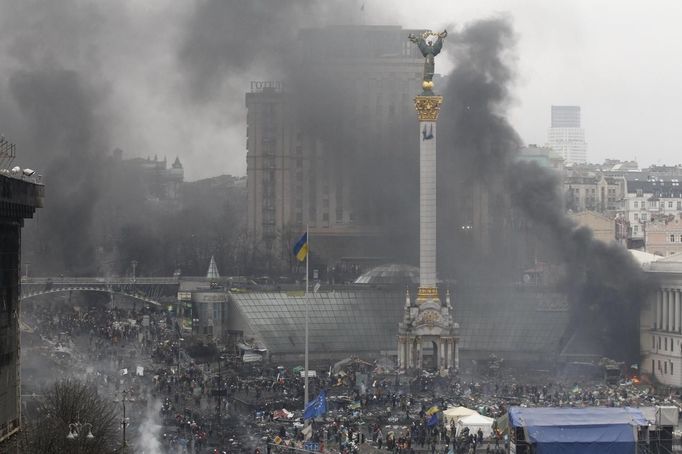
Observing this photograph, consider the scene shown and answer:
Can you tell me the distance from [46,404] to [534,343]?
55.9 meters

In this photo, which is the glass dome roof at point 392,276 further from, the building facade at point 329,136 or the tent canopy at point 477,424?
the tent canopy at point 477,424

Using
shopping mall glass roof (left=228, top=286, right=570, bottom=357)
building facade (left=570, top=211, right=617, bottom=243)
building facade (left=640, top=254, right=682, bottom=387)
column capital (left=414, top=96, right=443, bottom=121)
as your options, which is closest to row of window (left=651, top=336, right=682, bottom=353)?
building facade (left=640, top=254, right=682, bottom=387)

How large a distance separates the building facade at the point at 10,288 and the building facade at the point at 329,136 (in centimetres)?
9584

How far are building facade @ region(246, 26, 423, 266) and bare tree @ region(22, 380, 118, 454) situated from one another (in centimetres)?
8105

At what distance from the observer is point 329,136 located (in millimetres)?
137000

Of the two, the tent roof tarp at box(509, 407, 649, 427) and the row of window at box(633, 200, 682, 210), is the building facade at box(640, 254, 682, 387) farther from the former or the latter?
the row of window at box(633, 200, 682, 210)

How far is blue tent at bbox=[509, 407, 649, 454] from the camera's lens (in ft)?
158

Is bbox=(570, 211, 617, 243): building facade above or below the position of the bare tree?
above

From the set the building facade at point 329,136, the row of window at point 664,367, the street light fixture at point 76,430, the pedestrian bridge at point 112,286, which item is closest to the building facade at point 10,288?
the street light fixture at point 76,430

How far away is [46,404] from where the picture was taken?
5294cm

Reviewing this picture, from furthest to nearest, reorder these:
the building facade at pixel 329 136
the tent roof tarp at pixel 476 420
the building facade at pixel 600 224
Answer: the building facade at pixel 329 136 → the building facade at pixel 600 224 → the tent roof tarp at pixel 476 420

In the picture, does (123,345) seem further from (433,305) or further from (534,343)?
(534,343)

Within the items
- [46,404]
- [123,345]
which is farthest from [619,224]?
[46,404]

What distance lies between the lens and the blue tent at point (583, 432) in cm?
4806
